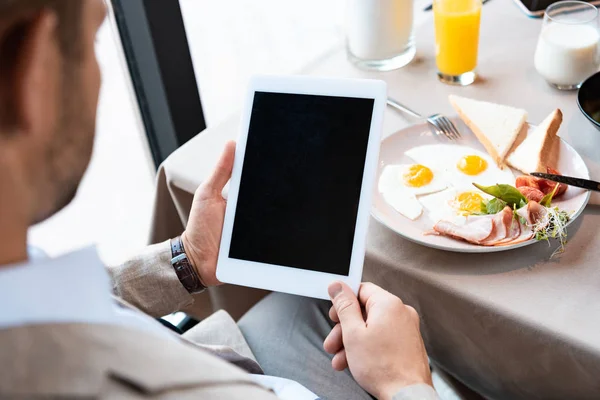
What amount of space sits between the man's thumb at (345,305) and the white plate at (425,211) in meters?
0.13

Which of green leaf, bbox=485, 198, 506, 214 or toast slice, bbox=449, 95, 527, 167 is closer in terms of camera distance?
green leaf, bbox=485, 198, 506, 214

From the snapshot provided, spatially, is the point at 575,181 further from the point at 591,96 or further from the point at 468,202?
the point at 591,96

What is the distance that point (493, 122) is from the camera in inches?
44.6

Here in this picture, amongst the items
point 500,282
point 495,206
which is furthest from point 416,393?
point 495,206

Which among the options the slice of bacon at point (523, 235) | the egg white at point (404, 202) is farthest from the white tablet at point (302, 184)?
the slice of bacon at point (523, 235)

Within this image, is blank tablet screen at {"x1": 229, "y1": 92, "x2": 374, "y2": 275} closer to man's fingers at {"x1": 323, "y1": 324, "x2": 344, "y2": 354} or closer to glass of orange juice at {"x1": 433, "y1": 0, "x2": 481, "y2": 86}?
man's fingers at {"x1": 323, "y1": 324, "x2": 344, "y2": 354}

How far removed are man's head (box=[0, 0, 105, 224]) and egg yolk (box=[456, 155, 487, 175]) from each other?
2.21 feet

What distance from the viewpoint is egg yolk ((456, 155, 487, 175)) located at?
3.52 ft

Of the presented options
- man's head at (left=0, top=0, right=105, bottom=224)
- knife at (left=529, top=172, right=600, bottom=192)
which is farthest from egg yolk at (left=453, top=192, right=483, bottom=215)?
man's head at (left=0, top=0, right=105, bottom=224)

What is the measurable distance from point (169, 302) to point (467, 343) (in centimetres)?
50

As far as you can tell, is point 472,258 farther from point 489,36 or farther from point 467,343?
point 489,36

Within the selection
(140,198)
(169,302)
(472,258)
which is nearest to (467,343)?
(472,258)

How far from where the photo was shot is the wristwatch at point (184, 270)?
3.45ft

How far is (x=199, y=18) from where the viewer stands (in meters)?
2.69
